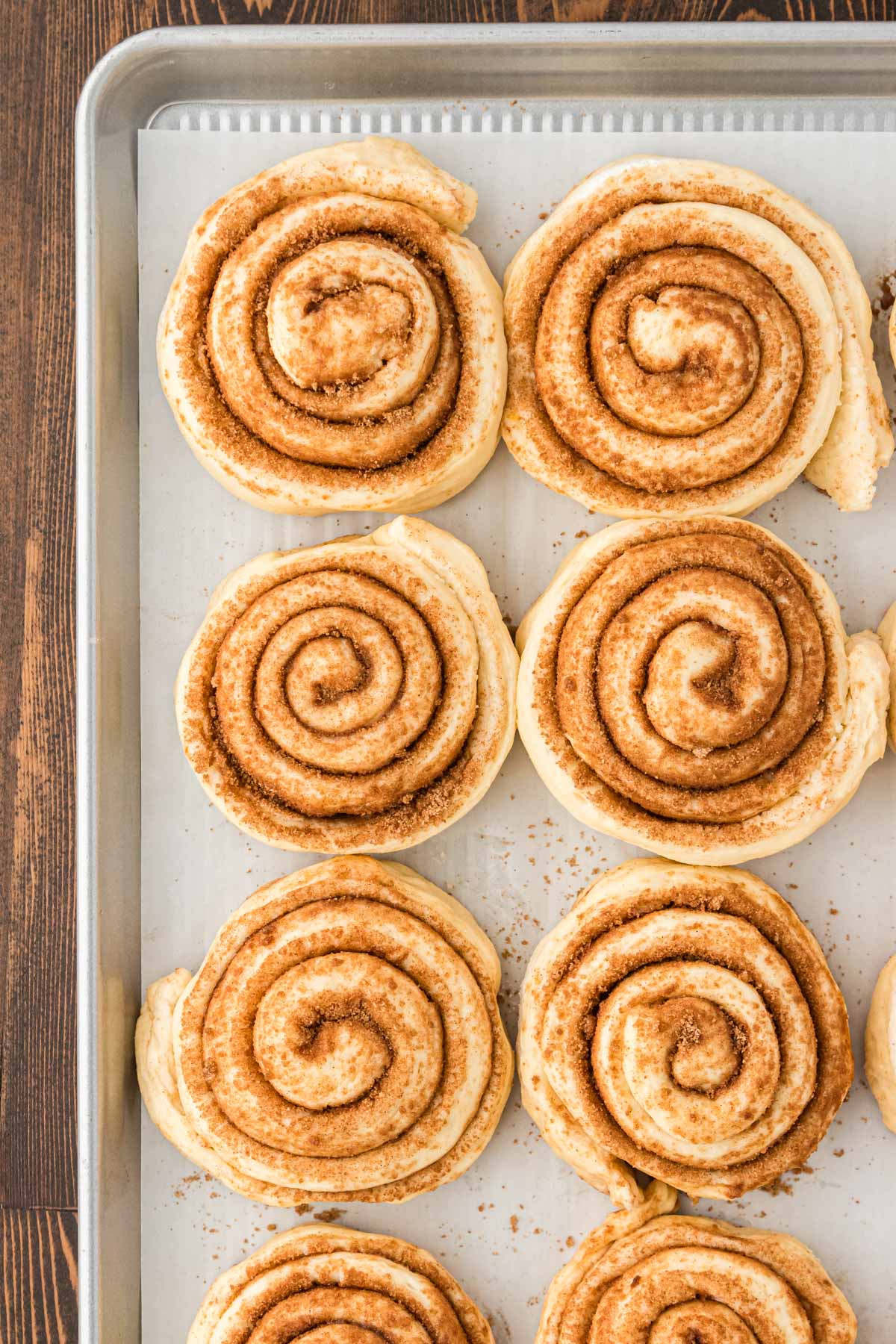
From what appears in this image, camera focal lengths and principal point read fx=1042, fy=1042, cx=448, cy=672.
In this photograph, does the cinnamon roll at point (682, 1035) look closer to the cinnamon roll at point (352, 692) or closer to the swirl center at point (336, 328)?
the cinnamon roll at point (352, 692)

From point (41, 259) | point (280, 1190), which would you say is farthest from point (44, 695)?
point (280, 1190)

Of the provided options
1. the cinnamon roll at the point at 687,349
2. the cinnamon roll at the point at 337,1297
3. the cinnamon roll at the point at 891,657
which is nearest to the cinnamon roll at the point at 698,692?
the cinnamon roll at the point at 891,657

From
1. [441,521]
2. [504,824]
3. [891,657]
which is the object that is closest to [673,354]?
[441,521]

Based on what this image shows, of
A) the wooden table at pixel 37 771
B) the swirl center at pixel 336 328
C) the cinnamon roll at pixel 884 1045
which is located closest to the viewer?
the swirl center at pixel 336 328

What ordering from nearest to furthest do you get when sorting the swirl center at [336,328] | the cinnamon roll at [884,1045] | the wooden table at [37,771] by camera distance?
the swirl center at [336,328]
the cinnamon roll at [884,1045]
the wooden table at [37,771]

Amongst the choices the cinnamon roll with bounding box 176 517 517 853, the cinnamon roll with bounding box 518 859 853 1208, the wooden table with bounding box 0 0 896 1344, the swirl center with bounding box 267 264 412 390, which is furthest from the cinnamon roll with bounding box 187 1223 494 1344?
the swirl center with bounding box 267 264 412 390

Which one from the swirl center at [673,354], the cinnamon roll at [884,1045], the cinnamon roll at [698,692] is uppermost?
the swirl center at [673,354]

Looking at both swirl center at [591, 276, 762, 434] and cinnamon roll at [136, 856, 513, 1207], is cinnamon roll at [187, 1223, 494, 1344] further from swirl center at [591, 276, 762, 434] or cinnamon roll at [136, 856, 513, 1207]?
swirl center at [591, 276, 762, 434]
